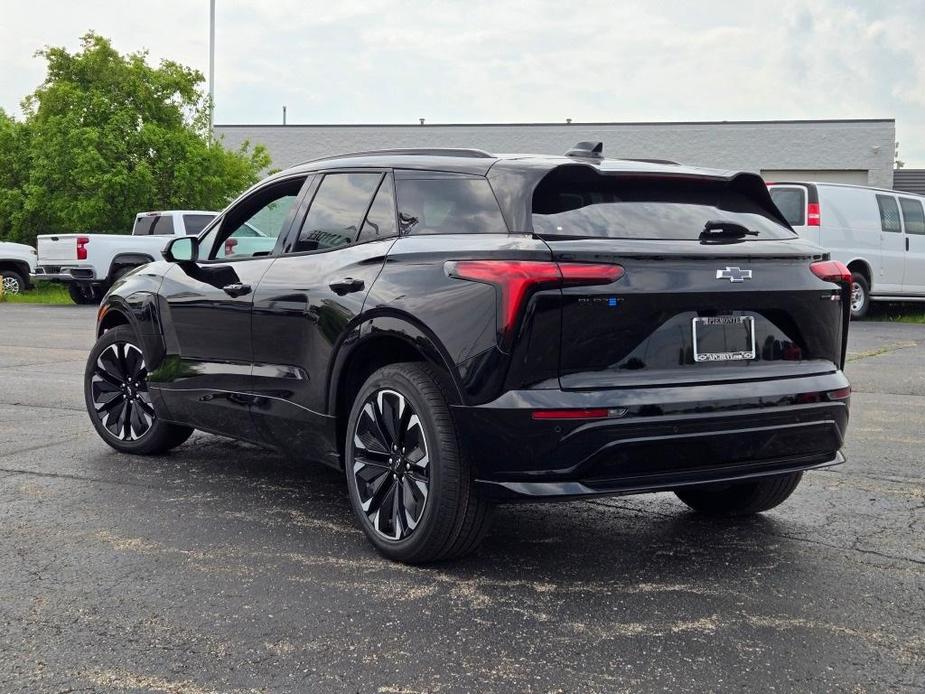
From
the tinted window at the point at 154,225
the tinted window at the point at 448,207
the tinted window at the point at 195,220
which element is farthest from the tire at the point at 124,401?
the tinted window at the point at 195,220

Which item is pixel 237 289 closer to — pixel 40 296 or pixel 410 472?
pixel 410 472

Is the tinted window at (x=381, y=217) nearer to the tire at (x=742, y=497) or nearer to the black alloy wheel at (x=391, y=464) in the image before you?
the black alloy wheel at (x=391, y=464)

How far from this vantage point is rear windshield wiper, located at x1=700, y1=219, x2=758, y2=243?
4.32 metres

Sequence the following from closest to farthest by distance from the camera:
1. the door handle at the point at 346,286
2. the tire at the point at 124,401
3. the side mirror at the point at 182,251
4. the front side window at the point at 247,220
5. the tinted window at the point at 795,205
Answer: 1. the door handle at the point at 346,286
2. the front side window at the point at 247,220
3. the side mirror at the point at 182,251
4. the tire at the point at 124,401
5. the tinted window at the point at 795,205

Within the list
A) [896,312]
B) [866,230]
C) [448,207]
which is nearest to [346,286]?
[448,207]

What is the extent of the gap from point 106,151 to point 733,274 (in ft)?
88.1

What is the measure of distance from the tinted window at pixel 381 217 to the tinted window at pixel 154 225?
18.8 m

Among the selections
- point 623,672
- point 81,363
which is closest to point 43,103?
point 81,363

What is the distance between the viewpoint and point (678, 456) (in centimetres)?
396

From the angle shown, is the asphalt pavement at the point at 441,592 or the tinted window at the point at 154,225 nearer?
the asphalt pavement at the point at 441,592

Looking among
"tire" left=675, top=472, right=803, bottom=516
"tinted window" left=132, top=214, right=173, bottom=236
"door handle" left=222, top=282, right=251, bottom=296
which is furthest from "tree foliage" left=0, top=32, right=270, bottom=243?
"tire" left=675, top=472, right=803, bottom=516

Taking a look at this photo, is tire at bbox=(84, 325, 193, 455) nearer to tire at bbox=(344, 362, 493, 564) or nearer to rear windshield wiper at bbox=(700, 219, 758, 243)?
tire at bbox=(344, 362, 493, 564)

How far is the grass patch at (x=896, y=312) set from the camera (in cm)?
1911

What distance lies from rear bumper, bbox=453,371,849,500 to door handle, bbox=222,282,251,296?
5.75 feet
